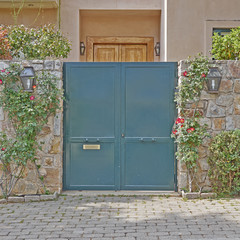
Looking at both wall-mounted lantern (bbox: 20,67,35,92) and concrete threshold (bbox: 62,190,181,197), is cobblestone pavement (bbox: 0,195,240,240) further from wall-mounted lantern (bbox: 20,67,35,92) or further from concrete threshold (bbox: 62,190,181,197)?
wall-mounted lantern (bbox: 20,67,35,92)

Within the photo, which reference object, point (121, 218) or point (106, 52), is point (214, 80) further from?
point (106, 52)

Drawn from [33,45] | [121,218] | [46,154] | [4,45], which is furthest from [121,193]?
[4,45]

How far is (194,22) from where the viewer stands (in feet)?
29.2

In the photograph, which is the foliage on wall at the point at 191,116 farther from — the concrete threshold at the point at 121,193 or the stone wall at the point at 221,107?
the concrete threshold at the point at 121,193

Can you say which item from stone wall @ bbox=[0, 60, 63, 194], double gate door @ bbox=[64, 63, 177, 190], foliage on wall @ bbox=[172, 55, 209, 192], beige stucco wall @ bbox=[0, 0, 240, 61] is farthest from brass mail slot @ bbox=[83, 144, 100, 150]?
beige stucco wall @ bbox=[0, 0, 240, 61]

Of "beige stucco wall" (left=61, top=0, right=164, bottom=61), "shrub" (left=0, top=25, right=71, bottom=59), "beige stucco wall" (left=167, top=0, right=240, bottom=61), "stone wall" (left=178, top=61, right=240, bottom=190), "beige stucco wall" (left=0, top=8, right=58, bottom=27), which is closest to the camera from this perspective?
"stone wall" (left=178, top=61, right=240, bottom=190)

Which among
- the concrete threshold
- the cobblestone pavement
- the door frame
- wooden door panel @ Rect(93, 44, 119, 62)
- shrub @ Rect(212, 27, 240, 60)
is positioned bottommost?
the cobblestone pavement

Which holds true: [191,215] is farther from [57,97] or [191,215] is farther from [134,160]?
[57,97]

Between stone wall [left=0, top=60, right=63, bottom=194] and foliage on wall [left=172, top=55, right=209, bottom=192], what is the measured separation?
1917 mm

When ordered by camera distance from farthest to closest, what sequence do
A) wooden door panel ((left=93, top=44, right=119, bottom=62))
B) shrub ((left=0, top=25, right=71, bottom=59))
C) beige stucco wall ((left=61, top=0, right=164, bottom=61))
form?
1. wooden door panel ((left=93, top=44, right=119, bottom=62))
2. beige stucco wall ((left=61, top=0, right=164, bottom=61))
3. shrub ((left=0, top=25, right=71, bottom=59))

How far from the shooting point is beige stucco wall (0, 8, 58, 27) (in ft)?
30.8

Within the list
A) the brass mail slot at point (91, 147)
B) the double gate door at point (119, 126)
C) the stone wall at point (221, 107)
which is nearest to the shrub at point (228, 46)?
the stone wall at point (221, 107)

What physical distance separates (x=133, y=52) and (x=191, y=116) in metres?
4.36

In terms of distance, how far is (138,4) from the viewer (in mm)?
9242
